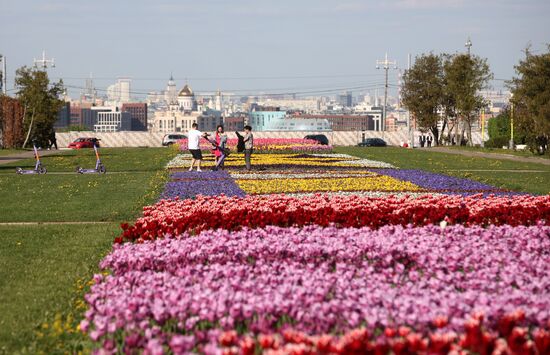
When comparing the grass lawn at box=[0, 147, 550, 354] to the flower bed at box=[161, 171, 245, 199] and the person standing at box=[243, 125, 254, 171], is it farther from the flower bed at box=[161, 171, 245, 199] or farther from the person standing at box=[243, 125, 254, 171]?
the person standing at box=[243, 125, 254, 171]

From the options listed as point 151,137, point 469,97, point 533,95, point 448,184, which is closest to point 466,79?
point 469,97

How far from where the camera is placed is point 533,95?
55594 millimetres

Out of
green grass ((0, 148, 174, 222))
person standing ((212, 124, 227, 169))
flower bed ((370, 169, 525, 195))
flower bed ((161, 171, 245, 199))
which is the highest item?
person standing ((212, 124, 227, 169))

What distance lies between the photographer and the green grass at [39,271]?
9188mm

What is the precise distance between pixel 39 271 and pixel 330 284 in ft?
14.9

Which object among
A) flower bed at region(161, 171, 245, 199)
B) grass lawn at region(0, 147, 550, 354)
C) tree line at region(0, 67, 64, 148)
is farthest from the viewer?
tree line at region(0, 67, 64, 148)

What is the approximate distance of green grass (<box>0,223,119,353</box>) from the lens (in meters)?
9.19

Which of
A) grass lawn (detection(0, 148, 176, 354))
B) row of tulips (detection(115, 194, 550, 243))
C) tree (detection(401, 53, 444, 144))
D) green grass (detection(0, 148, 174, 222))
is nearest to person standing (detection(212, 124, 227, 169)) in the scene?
green grass (detection(0, 148, 174, 222))

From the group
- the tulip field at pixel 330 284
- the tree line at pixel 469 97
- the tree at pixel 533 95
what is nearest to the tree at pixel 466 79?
the tree line at pixel 469 97

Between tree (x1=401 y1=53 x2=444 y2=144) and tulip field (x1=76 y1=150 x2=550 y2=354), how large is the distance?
72.0 meters

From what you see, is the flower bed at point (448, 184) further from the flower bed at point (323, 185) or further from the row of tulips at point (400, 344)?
the row of tulips at point (400, 344)

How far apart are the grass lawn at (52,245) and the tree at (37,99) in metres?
38.3

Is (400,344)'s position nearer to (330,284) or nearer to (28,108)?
(330,284)

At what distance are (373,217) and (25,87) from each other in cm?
5837
